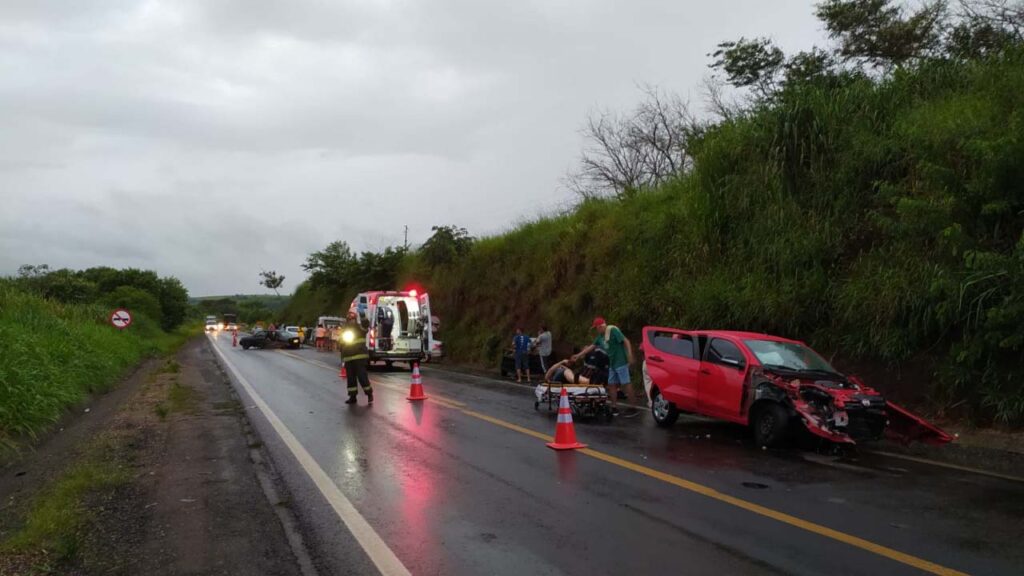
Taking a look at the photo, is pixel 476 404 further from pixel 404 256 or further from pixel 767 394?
pixel 404 256

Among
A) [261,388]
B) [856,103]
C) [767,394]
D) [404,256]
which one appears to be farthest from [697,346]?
[404,256]

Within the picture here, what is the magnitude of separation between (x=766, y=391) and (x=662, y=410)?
7.67ft

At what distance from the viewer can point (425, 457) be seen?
8.77 m

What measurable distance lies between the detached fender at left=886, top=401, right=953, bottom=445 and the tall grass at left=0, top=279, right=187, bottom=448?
11660 mm

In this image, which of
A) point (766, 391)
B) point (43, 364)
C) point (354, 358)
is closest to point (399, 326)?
point (354, 358)

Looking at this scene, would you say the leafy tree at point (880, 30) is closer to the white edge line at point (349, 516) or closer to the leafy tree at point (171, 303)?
the white edge line at point (349, 516)

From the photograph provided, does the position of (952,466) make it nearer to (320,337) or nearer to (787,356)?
(787,356)

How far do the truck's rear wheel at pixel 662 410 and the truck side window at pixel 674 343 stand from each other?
685 millimetres

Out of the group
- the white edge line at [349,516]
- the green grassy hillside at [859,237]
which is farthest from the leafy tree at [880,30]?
the white edge line at [349,516]

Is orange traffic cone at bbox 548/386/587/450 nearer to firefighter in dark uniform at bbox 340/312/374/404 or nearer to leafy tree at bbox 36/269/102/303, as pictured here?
firefighter in dark uniform at bbox 340/312/374/404

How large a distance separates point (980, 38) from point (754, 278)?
7.93 meters

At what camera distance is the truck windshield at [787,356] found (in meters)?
9.74

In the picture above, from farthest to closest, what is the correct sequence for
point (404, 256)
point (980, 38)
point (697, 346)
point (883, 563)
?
point (404, 256) < point (980, 38) < point (697, 346) < point (883, 563)

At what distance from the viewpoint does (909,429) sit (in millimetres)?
9344
